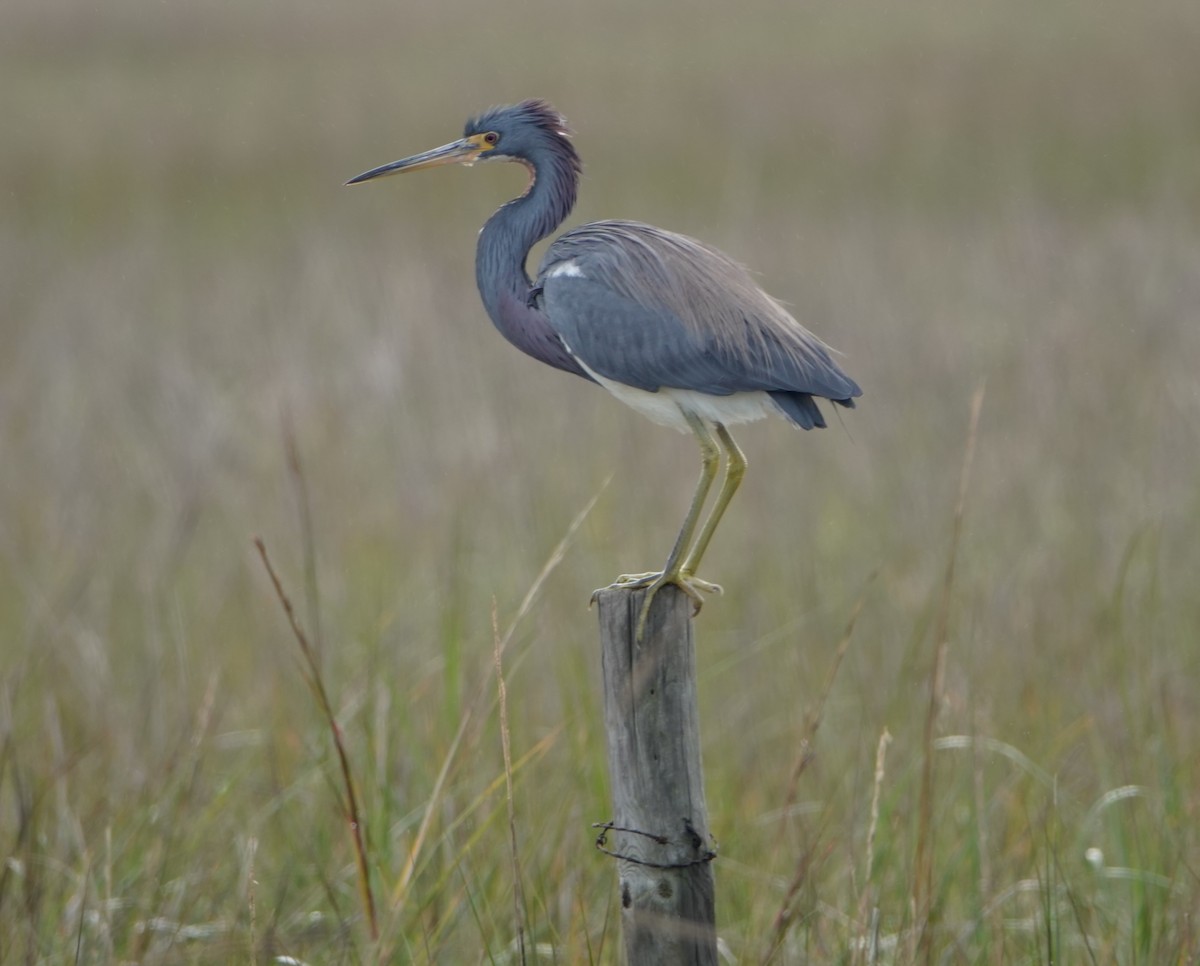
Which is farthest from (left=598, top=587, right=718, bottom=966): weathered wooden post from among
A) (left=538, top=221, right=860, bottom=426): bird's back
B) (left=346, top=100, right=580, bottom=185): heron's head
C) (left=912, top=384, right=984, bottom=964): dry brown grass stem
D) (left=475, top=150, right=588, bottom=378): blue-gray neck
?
(left=346, top=100, right=580, bottom=185): heron's head

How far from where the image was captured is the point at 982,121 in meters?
15.7

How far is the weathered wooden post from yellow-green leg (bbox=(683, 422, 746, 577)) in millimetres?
397

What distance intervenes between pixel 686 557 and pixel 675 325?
1.72 feet

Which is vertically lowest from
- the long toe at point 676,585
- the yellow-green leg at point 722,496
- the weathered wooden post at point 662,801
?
the weathered wooden post at point 662,801

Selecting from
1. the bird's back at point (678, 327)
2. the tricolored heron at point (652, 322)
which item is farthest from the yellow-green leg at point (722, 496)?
the bird's back at point (678, 327)

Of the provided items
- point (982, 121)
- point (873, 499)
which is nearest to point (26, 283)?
point (873, 499)

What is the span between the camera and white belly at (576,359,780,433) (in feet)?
10.2

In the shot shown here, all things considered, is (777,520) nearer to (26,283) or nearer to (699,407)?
(699,407)

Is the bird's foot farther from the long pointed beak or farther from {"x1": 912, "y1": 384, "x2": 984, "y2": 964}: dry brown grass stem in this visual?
the long pointed beak

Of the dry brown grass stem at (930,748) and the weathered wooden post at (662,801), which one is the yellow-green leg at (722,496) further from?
the dry brown grass stem at (930,748)

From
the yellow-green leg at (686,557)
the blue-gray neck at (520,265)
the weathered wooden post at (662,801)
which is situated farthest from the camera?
the blue-gray neck at (520,265)

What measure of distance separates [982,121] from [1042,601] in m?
11.0

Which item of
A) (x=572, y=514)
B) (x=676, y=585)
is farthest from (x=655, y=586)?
(x=572, y=514)

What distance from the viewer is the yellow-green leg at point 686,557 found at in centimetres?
277
